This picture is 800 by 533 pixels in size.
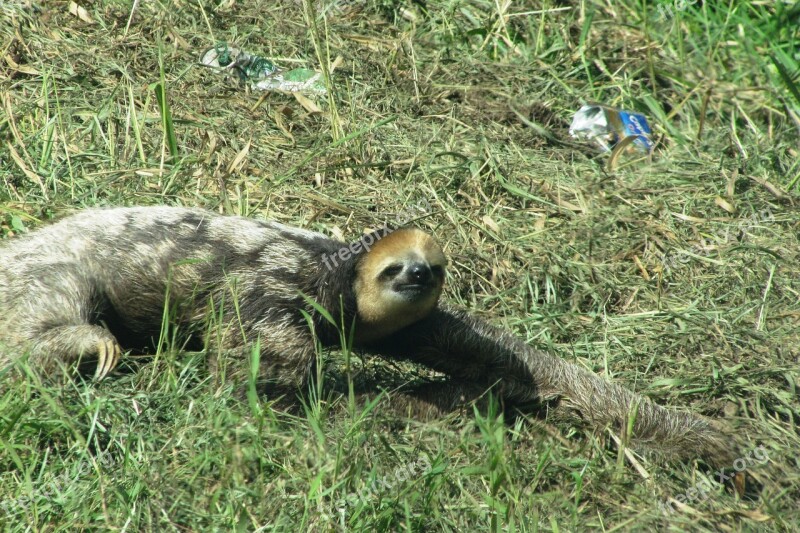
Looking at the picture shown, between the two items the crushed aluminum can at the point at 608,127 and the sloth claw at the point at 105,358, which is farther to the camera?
the crushed aluminum can at the point at 608,127

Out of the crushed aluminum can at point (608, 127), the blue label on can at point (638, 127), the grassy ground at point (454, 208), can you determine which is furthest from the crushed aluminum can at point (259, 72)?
the blue label on can at point (638, 127)

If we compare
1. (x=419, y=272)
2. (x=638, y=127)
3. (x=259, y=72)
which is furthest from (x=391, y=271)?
(x=638, y=127)

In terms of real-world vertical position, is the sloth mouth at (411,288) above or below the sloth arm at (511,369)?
above

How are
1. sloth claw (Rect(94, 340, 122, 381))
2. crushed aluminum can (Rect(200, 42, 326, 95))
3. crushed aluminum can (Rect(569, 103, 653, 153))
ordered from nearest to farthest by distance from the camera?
1. sloth claw (Rect(94, 340, 122, 381))
2. crushed aluminum can (Rect(200, 42, 326, 95))
3. crushed aluminum can (Rect(569, 103, 653, 153))

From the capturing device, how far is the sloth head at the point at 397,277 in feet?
16.9

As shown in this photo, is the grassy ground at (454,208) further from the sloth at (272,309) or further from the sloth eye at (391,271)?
the sloth eye at (391,271)

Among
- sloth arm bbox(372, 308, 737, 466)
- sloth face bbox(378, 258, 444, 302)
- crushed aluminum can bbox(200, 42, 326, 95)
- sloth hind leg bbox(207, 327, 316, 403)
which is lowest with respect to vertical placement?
sloth arm bbox(372, 308, 737, 466)

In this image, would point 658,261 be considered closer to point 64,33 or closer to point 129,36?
point 129,36

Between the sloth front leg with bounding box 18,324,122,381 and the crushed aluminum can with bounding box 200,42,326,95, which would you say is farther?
the crushed aluminum can with bounding box 200,42,326,95

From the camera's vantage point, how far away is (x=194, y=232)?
5539 millimetres

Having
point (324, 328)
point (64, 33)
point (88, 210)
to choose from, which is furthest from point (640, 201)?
point (64, 33)

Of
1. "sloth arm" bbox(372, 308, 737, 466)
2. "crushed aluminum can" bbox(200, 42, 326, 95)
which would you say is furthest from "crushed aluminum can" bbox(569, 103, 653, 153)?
"sloth arm" bbox(372, 308, 737, 466)

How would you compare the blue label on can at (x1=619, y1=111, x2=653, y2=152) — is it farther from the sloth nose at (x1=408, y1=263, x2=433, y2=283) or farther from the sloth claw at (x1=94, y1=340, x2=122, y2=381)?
the sloth claw at (x1=94, y1=340, x2=122, y2=381)

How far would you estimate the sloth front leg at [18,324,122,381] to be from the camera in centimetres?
466
